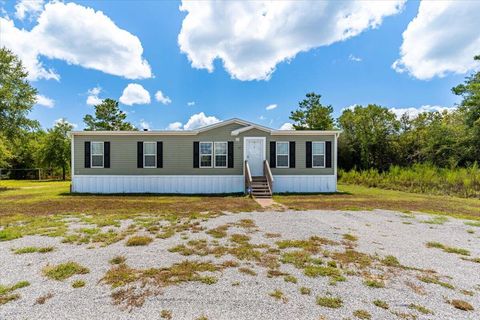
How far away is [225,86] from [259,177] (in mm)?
13195

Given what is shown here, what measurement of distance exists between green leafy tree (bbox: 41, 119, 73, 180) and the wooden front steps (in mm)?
21001

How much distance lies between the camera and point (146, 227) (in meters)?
6.02

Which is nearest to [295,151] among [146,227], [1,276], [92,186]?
[146,227]

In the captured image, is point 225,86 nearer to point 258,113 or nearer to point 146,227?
point 258,113

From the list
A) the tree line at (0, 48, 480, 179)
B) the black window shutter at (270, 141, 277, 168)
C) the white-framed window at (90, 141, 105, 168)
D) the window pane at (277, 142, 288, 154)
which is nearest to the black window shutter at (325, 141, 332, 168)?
the window pane at (277, 142, 288, 154)

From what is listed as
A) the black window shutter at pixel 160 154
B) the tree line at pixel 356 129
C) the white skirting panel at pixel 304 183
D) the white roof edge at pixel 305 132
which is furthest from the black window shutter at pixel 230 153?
the tree line at pixel 356 129

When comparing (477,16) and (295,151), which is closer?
(477,16)

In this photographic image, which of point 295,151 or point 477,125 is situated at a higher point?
point 477,125

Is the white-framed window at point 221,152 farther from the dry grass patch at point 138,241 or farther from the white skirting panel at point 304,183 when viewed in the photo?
the dry grass patch at point 138,241

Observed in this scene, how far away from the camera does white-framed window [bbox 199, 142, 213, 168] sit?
44.1 ft

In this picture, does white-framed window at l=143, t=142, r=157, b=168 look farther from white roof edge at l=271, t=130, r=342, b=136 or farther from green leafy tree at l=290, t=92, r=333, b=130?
green leafy tree at l=290, t=92, r=333, b=130

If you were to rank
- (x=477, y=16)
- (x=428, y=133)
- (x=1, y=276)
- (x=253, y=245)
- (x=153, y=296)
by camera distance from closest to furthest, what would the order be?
(x=153, y=296), (x=1, y=276), (x=253, y=245), (x=477, y=16), (x=428, y=133)

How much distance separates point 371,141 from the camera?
21.8 m

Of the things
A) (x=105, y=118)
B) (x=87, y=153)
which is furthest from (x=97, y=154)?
(x=105, y=118)
